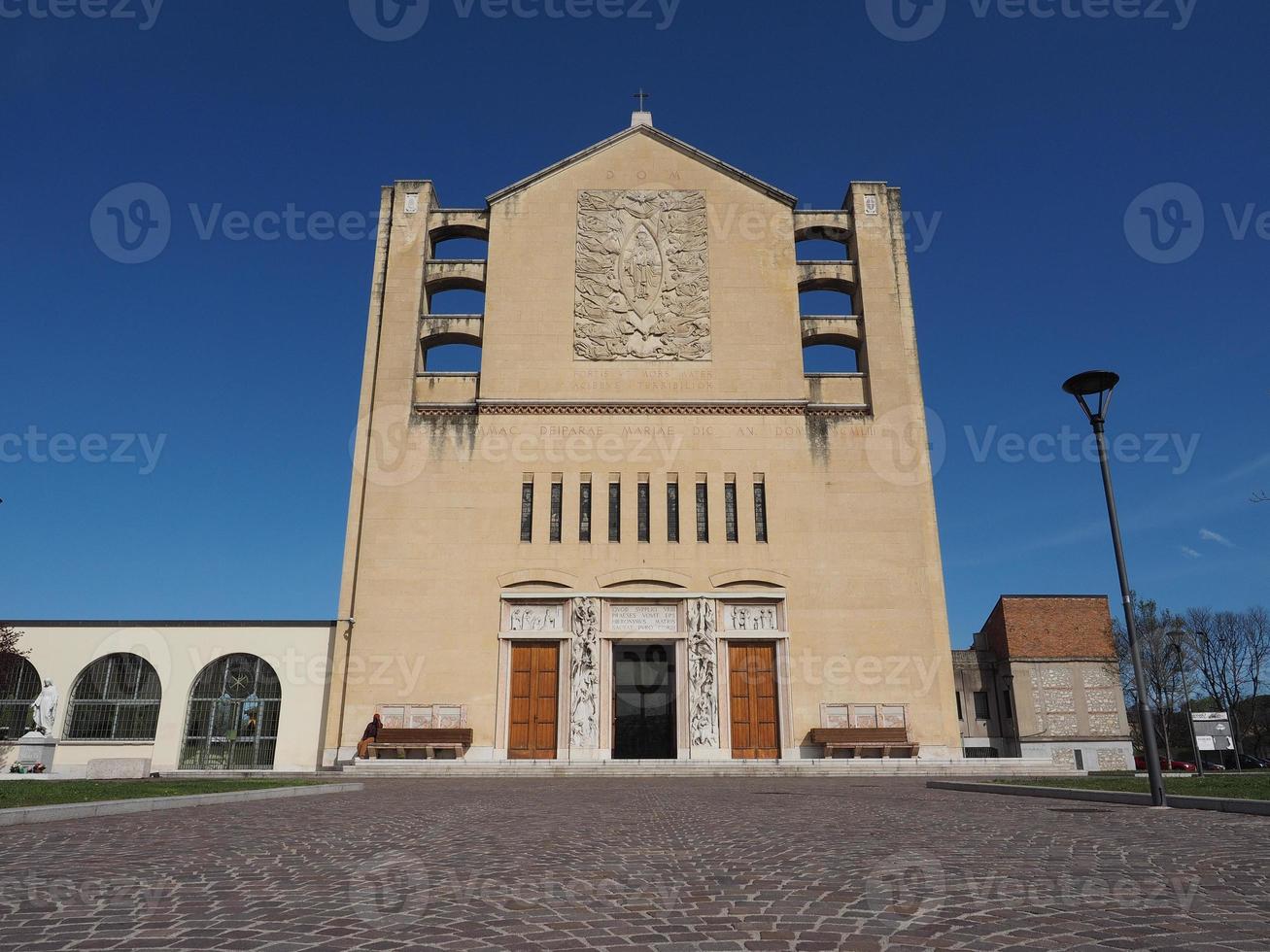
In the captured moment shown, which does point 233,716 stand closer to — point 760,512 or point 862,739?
point 760,512

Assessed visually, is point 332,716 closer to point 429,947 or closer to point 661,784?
point 661,784

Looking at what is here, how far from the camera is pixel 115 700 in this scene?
27.0 meters

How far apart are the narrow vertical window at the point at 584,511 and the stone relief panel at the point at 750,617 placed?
525 centimetres

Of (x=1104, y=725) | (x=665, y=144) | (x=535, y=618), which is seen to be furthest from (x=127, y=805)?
(x=1104, y=725)

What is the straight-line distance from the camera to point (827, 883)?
550 cm

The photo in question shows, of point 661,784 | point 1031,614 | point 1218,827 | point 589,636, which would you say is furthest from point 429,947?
point 1031,614

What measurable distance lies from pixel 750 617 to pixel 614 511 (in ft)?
18.8

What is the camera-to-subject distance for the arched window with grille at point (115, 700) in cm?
2667

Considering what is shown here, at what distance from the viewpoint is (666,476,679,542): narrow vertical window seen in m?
28.3

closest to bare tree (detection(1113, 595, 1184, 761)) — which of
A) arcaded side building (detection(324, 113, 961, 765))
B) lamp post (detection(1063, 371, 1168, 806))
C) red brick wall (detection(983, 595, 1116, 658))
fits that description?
red brick wall (detection(983, 595, 1116, 658))

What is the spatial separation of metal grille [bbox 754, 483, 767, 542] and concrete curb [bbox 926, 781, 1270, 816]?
11.6m

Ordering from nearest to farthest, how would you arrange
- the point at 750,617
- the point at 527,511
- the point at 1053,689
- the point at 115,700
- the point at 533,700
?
the point at 533,700 → the point at 115,700 → the point at 750,617 → the point at 527,511 → the point at 1053,689

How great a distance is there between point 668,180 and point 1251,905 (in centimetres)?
3168

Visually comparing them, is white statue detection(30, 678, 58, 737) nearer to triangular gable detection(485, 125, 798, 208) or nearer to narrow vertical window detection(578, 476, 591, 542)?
narrow vertical window detection(578, 476, 591, 542)
